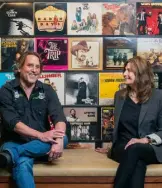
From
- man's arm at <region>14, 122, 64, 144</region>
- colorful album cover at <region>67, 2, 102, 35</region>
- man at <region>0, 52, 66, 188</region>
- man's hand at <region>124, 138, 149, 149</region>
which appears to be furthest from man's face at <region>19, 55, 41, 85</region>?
man's hand at <region>124, 138, 149, 149</region>

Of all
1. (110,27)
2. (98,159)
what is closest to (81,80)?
(110,27)

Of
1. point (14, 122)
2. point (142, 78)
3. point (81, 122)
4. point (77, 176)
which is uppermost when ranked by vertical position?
point (142, 78)

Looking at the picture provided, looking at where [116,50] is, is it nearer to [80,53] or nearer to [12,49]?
[80,53]

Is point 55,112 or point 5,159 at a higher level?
point 55,112

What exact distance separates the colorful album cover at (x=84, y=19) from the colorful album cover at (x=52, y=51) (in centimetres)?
13

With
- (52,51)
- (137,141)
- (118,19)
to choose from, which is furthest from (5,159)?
(118,19)

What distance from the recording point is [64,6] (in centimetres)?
346

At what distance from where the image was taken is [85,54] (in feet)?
11.5

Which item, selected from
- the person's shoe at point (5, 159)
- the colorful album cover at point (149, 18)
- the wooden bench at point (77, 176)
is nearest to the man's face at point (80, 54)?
the colorful album cover at point (149, 18)

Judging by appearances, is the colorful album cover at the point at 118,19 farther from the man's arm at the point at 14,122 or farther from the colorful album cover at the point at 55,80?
the man's arm at the point at 14,122

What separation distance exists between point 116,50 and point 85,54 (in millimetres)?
269

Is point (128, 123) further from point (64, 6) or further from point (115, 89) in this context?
point (64, 6)

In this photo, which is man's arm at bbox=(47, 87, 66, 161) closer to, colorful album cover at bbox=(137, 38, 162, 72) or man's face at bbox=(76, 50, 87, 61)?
man's face at bbox=(76, 50, 87, 61)

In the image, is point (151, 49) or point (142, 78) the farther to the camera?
point (151, 49)
